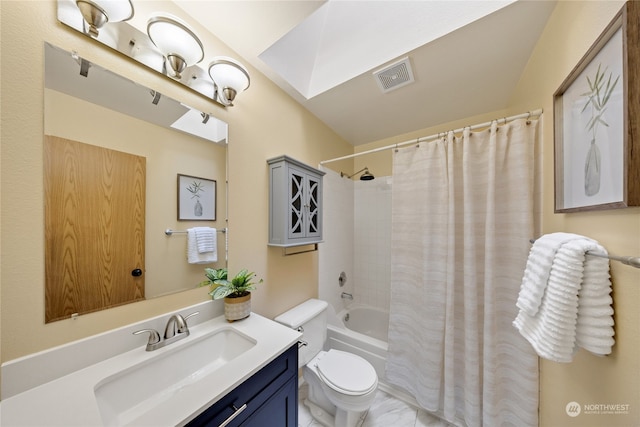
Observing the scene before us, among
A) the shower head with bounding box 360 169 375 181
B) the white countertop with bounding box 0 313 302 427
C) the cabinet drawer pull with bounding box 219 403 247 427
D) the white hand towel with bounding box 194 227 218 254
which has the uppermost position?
the shower head with bounding box 360 169 375 181

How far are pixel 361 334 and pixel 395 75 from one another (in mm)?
2165

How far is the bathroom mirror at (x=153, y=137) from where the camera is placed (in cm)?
74

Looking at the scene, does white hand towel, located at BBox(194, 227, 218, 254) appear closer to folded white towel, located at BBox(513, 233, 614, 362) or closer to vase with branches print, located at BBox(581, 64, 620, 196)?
folded white towel, located at BBox(513, 233, 614, 362)

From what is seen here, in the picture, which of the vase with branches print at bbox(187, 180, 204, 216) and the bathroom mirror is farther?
the vase with branches print at bbox(187, 180, 204, 216)

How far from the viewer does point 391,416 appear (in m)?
1.43

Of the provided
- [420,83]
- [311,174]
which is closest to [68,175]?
[311,174]

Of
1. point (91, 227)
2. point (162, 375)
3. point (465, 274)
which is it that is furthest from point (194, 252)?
point (465, 274)

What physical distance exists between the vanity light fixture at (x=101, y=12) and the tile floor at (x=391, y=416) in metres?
2.31

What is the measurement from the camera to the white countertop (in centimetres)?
57

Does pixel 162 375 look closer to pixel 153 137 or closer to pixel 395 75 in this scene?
pixel 153 137

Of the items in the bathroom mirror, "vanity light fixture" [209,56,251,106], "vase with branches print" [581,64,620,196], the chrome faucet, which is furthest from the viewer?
"vanity light fixture" [209,56,251,106]

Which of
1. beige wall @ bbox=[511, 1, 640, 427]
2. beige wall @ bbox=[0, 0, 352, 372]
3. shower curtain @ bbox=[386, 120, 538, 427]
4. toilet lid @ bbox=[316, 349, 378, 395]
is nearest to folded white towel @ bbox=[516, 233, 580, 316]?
beige wall @ bbox=[511, 1, 640, 427]

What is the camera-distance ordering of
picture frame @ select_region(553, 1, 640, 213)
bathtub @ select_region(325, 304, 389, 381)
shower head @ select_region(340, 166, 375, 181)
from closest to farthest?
picture frame @ select_region(553, 1, 640, 213)
bathtub @ select_region(325, 304, 389, 381)
shower head @ select_region(340, 166, 375, 181)

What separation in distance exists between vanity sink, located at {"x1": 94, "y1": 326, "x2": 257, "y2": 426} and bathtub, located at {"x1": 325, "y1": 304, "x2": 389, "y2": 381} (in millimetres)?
1061
